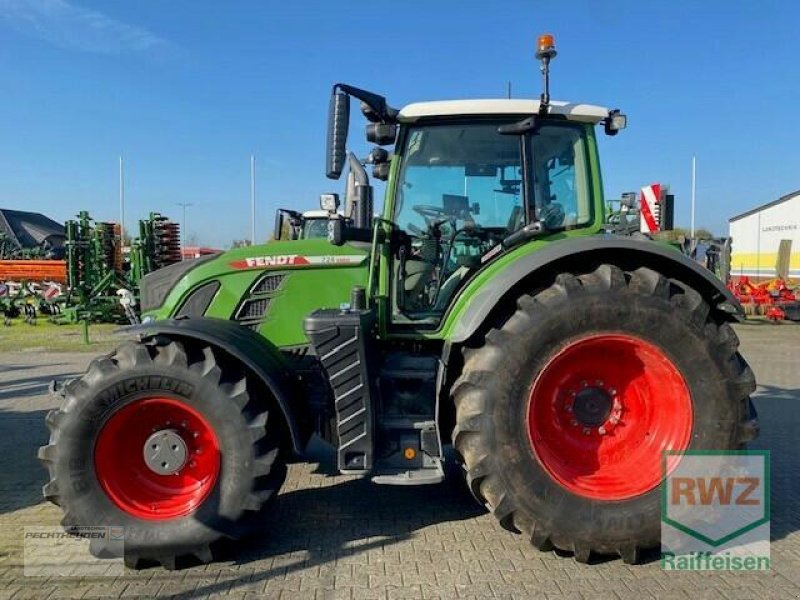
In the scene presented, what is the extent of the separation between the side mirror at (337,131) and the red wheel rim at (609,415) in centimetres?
162

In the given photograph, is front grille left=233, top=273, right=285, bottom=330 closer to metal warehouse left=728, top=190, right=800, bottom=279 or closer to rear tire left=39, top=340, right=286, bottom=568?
rear tire left=39, top=340, right=286, bottom=568

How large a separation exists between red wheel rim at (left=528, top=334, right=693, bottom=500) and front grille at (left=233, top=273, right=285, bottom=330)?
1996 mm

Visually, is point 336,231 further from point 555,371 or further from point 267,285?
point 555,371

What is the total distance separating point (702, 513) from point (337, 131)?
2.95 metres

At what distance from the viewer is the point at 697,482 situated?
3400 millimetres

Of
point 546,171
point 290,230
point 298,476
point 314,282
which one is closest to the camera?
point 546,171

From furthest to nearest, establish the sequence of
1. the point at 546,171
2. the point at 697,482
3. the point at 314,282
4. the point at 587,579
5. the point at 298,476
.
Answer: the point at 298,476 < the point at 314,282 < the point at 546,171 < the point at 697,482 < the point at 587,579

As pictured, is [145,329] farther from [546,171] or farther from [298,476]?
[546,171]

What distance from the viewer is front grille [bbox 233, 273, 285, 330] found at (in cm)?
430

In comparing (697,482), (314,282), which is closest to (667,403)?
(697,482)

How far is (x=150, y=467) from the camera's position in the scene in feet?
11.2

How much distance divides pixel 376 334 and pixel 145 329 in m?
1.40

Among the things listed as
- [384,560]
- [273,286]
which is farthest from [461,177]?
[384,560]

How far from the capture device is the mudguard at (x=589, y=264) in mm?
3410
